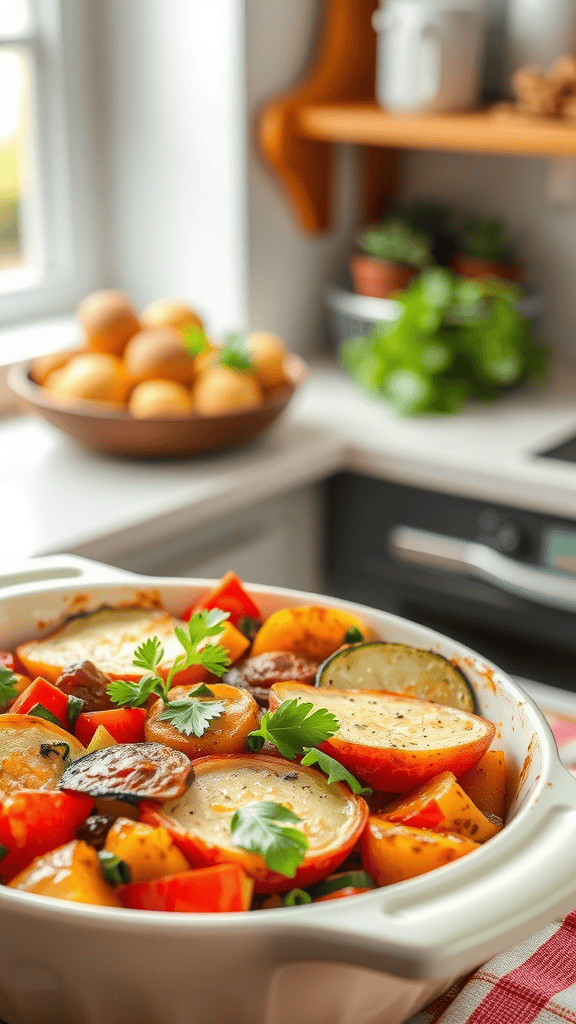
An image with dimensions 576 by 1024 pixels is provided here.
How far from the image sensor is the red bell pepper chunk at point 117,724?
647 mm

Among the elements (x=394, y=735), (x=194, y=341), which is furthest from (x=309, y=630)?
(x=194, y=341)

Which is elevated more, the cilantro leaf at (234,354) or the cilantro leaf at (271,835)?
the cilantro leaf at (271,835)

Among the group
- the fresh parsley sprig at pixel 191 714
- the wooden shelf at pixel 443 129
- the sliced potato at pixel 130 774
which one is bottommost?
the fresh parsley sprig at pixel 191 714

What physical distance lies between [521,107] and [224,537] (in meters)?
0.88

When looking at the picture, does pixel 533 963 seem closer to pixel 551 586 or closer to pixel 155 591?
pixel 155 591

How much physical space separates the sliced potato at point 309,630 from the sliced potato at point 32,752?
0.57 ft

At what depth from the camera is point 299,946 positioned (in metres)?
0.45

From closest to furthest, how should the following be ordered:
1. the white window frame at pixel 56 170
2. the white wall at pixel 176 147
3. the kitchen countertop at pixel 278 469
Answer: the kitchen countertop at pixel 278 469 < the white wall at pixel 176 147 < the white window frame at pixel 56 170

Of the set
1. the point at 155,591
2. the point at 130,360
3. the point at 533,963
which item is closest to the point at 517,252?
the point at 130,360

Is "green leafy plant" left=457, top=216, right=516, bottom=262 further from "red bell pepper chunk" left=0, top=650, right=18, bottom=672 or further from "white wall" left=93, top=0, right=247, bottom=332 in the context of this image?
"red bell pepper chunk" left=0, top=650, right=18, bottom=672

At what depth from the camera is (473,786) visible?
65cm

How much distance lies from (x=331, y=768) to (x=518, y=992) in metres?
0.17

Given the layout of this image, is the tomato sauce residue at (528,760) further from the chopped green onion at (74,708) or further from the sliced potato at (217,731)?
the chopped green onion at (74,708)

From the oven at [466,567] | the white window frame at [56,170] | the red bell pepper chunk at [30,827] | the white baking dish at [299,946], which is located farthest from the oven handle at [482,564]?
the red bell pepper chunk at [30,827]
